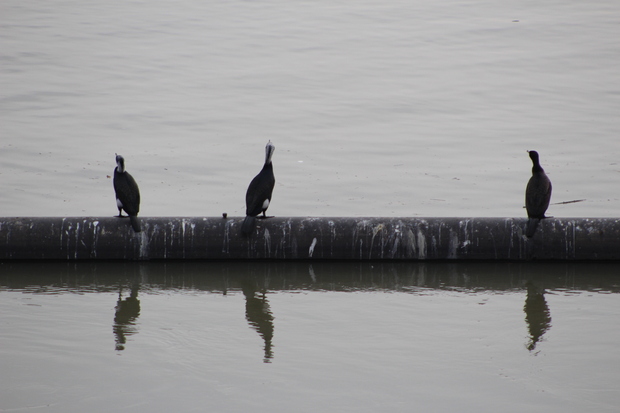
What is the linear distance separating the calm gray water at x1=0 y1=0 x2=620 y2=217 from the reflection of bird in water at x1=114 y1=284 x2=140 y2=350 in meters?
2.44

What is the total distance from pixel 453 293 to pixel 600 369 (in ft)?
5.56

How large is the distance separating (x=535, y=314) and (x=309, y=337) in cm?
161

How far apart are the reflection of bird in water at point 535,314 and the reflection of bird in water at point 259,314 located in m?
1.56

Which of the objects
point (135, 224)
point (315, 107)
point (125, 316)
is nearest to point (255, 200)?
point (135, 224)

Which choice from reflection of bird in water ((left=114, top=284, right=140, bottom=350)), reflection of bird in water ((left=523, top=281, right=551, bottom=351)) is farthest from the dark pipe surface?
reflection of bird in water ((left=114, top=284, right=140, bottom=350))

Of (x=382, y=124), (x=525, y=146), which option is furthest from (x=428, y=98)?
(x=525, y=146)

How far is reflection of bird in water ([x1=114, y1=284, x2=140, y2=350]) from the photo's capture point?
5445 mm

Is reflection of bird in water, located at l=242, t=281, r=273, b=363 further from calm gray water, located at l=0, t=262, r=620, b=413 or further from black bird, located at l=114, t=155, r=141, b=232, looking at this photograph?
black bird, located at l=114, t=155, r=141, b=232

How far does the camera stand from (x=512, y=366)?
4938mm

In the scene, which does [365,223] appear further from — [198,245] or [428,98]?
[428,98]

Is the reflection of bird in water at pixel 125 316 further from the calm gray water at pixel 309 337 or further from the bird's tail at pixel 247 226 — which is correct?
the bird's tail at pixel 247 226

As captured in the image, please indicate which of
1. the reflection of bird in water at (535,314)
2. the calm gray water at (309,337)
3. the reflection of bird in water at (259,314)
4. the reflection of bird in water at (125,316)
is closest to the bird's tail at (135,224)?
the calm gray water at (309,337)

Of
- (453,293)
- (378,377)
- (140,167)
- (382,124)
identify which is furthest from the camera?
(382,124)

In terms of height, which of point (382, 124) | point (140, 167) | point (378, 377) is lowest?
point (378, 377)
